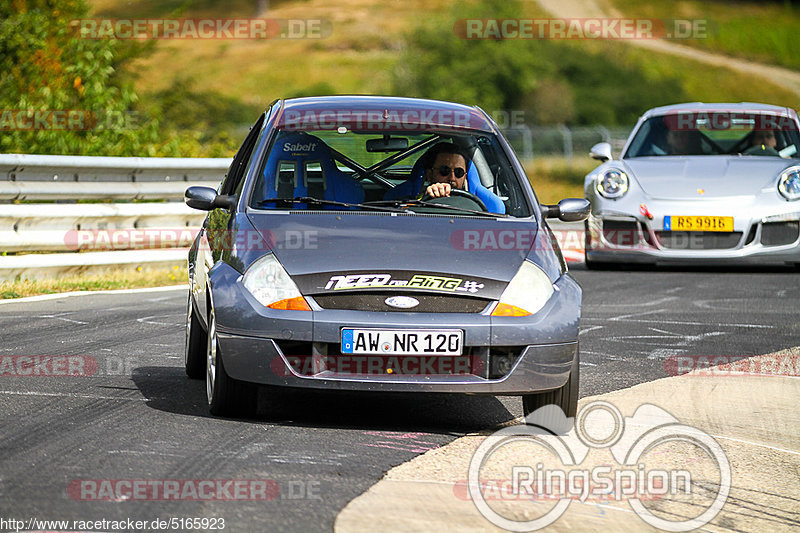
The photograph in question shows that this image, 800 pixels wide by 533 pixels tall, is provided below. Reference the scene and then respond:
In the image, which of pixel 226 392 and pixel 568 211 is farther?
pixel 568 211

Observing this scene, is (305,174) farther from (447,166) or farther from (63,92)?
(63,92)

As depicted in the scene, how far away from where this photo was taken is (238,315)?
5551 mm

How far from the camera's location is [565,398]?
5.78 metres

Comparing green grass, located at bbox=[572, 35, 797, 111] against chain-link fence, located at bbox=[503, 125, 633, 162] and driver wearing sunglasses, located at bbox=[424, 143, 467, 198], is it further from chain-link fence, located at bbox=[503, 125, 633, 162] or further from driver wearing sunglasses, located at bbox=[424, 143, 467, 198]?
driver wearing sunglasses, located at bbox=[424, 143, 467, 198]

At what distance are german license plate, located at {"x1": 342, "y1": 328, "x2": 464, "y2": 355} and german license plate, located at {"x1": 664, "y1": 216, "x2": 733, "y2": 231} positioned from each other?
6942 mm

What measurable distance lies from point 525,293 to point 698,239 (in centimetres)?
684

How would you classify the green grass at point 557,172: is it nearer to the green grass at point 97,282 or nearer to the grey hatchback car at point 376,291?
the green grass at point 97,282

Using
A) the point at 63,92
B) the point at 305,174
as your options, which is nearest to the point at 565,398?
the point at 305,174

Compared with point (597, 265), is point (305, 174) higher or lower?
higher

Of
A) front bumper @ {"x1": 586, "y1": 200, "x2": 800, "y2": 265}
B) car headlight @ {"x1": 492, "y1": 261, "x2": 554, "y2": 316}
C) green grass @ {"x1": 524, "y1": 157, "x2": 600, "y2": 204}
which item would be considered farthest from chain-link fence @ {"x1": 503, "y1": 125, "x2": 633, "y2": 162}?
car headlight @ {"x1": 492, "y1": 261, "x2": 554, "y2": 316}

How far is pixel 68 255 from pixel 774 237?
20.7 ft

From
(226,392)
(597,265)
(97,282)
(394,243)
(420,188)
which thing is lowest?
(597,265)

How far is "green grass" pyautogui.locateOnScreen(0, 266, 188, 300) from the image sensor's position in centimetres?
1050

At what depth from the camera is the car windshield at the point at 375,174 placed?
20.9ft
